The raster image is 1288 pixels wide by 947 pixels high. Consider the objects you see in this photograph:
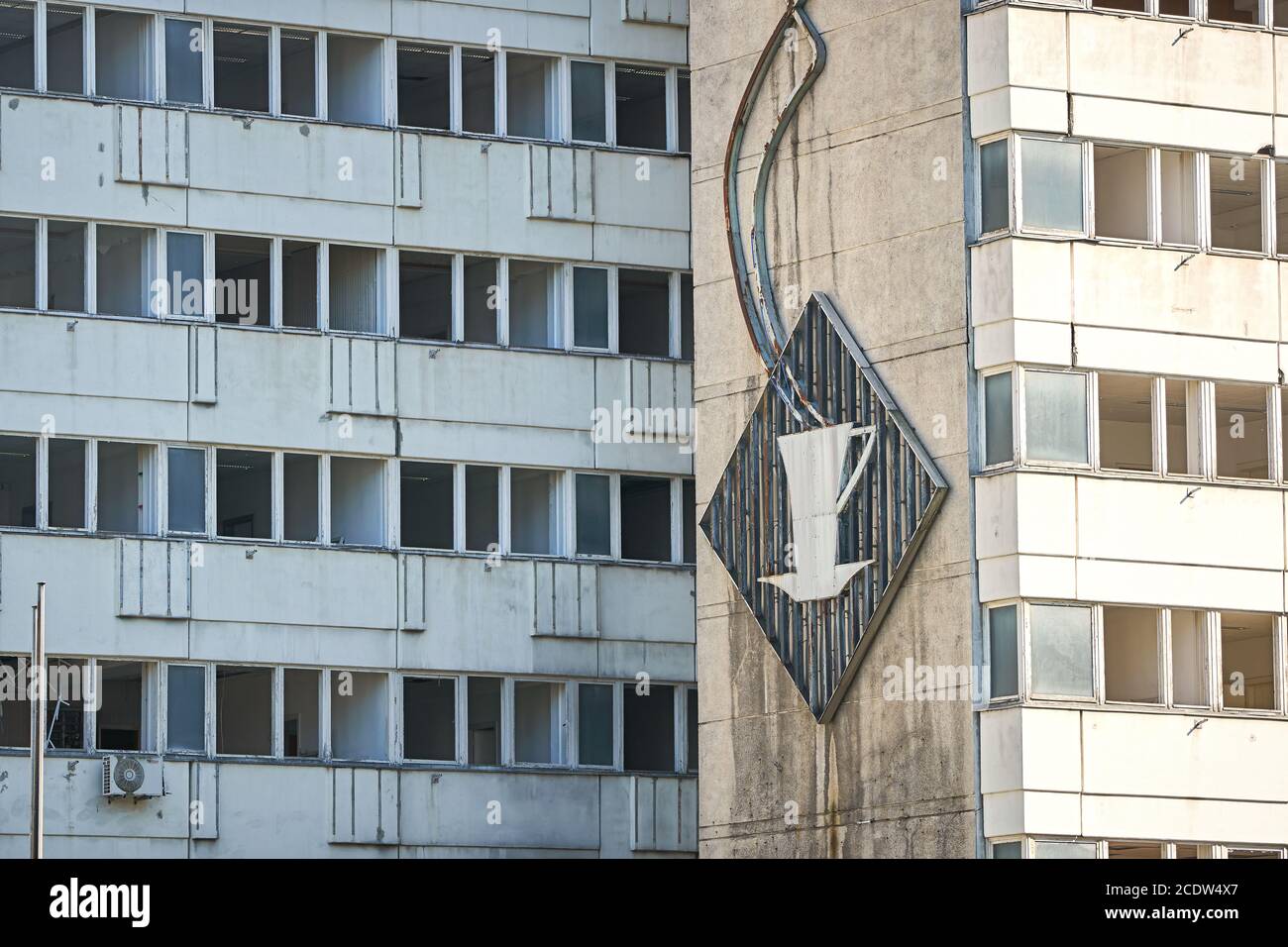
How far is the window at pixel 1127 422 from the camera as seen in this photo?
1832 inches

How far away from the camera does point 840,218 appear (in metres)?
49.1

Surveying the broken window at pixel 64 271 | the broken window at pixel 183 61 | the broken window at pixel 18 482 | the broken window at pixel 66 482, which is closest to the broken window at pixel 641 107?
the broken window at pixel 183 61

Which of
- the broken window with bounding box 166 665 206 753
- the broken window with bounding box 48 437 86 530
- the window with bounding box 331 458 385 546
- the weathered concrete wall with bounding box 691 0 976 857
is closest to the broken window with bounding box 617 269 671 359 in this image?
the weathered concrete wall with bounding box 691 0 976 857

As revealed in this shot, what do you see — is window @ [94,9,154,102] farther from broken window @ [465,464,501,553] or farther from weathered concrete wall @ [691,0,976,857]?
weathered concrete wall @ [691,0,976,857]

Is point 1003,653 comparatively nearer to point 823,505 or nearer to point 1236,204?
point 823,505

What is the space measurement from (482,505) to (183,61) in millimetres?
8942

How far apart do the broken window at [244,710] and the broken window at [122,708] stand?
4.04 feet

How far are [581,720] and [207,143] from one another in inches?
453

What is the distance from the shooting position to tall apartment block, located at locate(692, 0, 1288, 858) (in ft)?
149

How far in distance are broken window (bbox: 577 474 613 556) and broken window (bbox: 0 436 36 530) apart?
31.1ft

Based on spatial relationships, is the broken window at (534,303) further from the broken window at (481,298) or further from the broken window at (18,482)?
the broken window at (18,482)

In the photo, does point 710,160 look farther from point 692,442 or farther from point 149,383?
point 149,383
